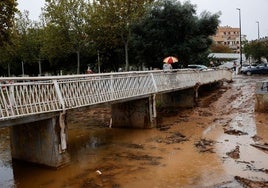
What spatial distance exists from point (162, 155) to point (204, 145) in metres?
2.12

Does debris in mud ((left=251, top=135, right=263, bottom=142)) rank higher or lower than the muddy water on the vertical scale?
higher

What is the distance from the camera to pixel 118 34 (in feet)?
121

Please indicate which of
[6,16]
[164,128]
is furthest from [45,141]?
[6,16]

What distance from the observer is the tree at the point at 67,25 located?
38.1m

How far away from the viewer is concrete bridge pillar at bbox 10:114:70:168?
1190cm

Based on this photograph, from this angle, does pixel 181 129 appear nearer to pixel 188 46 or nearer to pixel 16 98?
A: pixel 16 98

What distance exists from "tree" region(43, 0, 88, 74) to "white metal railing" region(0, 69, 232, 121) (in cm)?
2027

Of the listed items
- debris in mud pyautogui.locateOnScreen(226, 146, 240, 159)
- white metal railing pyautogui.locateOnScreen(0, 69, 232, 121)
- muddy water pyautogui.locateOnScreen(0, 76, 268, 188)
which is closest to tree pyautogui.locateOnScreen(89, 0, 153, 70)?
muddy water pyautogui.locateOnScreen(0, 76, 268, 188)

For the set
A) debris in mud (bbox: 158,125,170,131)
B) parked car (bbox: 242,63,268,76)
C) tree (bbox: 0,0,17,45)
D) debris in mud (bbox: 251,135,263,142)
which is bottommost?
debris in mud (bbox: 158,125,170,131)

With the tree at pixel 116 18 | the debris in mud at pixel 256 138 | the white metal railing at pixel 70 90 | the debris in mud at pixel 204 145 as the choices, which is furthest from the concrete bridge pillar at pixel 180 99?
the tree at pixel 116 18

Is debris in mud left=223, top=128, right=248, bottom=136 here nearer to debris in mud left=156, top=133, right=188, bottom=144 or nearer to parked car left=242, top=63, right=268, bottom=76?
debris in mud left=156, top=133, right=188, bottom=144

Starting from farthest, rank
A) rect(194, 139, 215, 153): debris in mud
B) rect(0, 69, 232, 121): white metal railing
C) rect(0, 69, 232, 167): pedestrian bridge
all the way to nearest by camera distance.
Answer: rect(194, 139, 215, 153): debris in mud → rect(0, 69, 232, 167): pedestrian bridge → rect(0, 69, 232, 121): white metal railing

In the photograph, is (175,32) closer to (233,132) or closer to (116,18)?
(116,18)

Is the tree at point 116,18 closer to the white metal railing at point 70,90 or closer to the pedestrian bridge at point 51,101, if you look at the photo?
the white metal railing at point 70,90
